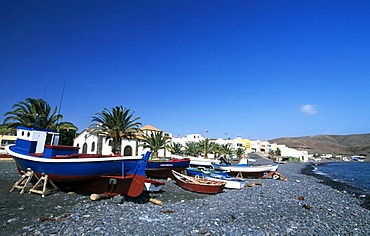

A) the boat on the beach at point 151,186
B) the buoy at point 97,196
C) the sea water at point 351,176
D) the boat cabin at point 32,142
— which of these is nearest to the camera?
the buoy at point 97,196

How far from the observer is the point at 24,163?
1308 cm

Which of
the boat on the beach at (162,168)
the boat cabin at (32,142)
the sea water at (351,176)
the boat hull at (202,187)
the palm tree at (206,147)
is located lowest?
the sea water at (351,176)

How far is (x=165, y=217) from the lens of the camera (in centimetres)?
983

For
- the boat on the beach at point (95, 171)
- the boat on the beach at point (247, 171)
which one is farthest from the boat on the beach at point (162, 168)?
the boat on the beach at point (95, 171)

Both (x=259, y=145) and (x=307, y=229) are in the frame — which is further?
(x=259, y=145)

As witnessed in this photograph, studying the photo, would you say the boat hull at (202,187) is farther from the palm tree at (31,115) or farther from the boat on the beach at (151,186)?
the palm tree at (31,115)

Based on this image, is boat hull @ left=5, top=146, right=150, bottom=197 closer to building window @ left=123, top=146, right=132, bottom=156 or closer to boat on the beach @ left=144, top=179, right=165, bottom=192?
boat on the beach @ left=144, top=179, right=165, bottom=192

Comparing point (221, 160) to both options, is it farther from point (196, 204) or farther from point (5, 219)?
point (5, 219)

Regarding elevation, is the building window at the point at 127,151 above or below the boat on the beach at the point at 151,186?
above

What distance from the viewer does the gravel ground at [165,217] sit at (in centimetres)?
803

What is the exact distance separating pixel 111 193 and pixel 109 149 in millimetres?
34157

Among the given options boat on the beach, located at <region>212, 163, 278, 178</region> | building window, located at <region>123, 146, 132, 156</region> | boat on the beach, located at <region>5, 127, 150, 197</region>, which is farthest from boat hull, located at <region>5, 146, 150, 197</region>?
→ building window, located at <region>123, 146, 132, 156</region>

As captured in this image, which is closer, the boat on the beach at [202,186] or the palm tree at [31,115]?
the boat on the beach at [202,186]

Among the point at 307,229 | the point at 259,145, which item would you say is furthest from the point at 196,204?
the point at 259,145
